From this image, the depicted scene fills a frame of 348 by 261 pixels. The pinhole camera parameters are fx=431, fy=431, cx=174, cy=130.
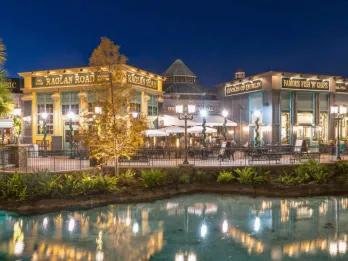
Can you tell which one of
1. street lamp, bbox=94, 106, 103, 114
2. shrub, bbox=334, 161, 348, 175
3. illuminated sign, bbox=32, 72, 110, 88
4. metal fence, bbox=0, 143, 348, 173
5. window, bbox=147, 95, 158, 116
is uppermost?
illuminated sign, bbox=32, 72, 110, 88

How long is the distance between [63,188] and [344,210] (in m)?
12.1

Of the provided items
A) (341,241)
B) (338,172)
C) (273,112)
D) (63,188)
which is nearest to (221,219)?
(341,241)

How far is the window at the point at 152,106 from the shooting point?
37.8 meters

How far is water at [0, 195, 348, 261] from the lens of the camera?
12.0 metres

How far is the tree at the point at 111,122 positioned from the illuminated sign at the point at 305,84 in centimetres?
1993

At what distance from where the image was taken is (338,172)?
77.0 feet

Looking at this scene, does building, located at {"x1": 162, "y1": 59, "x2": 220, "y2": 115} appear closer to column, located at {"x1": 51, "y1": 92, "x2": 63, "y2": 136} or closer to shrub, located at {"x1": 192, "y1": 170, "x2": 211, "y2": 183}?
column, located at {"x1": 51, "y1": 92, "x2": 63, "y2": 136}

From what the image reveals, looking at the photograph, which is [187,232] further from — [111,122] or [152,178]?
[111,122]

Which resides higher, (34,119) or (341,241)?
(34,119)

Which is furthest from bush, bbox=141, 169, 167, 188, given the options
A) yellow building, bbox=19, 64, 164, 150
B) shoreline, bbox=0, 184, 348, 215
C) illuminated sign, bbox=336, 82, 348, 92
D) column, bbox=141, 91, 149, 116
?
illuminated sign, bbox=336, 82, 348, 92

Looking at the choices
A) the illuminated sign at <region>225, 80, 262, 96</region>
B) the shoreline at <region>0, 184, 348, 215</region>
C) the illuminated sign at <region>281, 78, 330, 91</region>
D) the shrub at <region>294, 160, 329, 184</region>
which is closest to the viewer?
the shoreline at <region>0, 184, 348, 215</region>

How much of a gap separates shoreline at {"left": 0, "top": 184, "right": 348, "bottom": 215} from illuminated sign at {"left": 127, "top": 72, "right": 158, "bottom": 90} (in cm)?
1391

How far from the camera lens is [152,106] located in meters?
38.3

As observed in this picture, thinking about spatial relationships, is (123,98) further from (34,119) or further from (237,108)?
(237,108)
